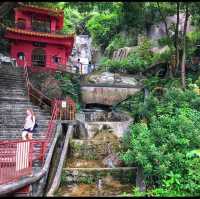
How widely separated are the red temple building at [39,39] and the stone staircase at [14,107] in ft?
22.4

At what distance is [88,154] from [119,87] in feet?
30.4

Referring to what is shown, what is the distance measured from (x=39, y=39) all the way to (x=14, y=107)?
507 inches

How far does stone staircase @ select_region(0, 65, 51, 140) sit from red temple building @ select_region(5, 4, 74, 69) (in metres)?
6.84

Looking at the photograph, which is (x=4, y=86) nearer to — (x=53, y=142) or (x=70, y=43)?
(x=53, y=142)

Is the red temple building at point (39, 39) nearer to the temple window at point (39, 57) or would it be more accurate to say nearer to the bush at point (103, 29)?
the temple window at point (39, 57)

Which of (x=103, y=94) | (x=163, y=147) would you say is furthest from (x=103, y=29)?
(x=163, y=147)

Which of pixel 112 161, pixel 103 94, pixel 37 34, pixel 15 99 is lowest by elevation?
pixel 112 161

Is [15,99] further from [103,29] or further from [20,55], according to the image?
[103,29]

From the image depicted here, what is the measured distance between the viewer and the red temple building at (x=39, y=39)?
2862 cm

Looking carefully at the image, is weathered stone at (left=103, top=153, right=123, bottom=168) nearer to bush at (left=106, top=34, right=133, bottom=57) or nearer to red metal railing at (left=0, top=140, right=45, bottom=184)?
red metal railing at (left=0, top=140, right=45, bottom=184)

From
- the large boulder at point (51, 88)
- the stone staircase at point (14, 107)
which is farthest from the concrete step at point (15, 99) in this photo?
the large boulder at point (51, 88)

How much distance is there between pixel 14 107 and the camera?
57.2ft

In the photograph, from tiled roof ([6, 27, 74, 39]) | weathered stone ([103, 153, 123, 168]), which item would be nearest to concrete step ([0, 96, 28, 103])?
weathered stone ([103, 153, 123, 168])

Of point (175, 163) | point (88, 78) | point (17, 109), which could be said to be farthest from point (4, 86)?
point (175, 163)
